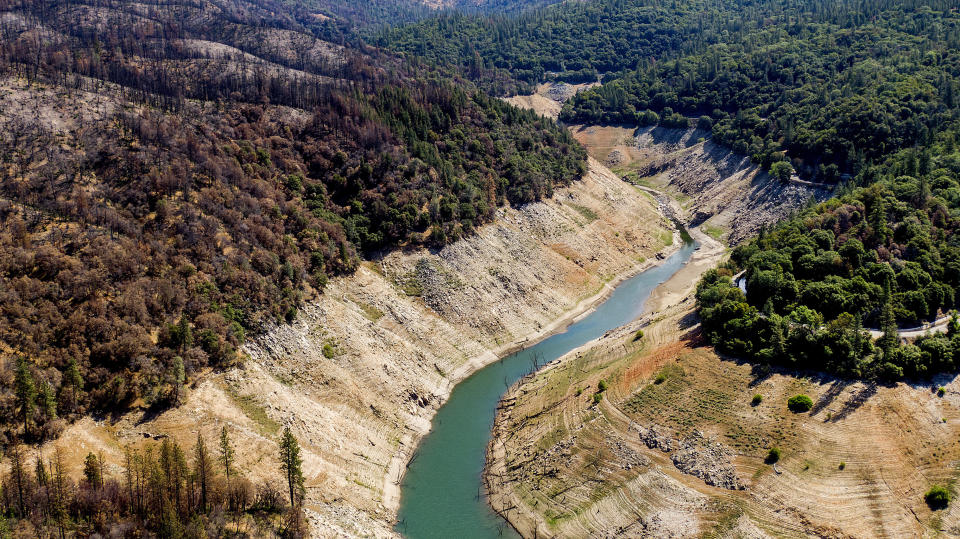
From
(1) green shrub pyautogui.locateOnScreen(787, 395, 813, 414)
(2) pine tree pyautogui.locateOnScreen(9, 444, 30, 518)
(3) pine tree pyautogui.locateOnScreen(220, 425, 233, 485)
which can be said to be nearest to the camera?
(2) pine tree pyautogui.locateOnScreen(9, 444, 30, 518)

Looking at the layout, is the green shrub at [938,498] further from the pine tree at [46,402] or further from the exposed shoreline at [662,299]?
the pine tree at [46,402]

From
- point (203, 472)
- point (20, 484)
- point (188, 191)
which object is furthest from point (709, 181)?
point (20, 484)

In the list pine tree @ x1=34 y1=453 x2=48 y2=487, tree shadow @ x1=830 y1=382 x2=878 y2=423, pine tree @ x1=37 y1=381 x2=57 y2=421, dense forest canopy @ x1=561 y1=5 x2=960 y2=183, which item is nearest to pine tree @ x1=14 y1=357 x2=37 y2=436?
pine tree @ x1=37 y1=381 x2=57 y2=421

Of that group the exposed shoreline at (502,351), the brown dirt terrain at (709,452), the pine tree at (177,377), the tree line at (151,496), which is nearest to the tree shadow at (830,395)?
the brown dirt terrain at (709,452)

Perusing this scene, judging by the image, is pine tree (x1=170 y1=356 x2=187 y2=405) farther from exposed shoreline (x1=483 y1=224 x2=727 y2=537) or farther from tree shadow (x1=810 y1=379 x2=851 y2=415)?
tree shadow (x1=810 y1=379 x2=851 y2=415)

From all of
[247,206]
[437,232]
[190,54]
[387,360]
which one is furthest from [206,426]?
[190,54]

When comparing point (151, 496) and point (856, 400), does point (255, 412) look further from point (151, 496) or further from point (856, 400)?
point (856, 400)
